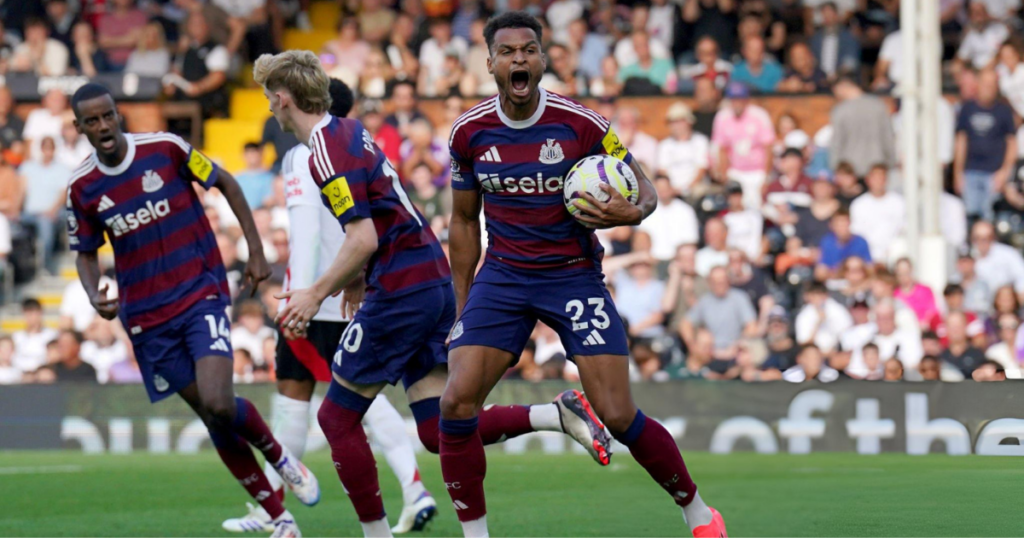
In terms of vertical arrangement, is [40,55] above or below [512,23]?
above

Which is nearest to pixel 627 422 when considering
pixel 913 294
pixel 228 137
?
pixel 913 294

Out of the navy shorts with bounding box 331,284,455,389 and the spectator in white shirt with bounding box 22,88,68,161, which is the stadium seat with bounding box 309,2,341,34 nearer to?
the spectator in white shirt with bounding box 22,88,68,161

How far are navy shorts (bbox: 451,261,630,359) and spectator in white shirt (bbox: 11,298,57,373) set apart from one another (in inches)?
426

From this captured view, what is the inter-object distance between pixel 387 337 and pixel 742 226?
9322 mm

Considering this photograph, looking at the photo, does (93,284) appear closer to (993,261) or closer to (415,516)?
(415,516)

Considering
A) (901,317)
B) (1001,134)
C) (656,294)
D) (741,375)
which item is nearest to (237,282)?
(656,294)

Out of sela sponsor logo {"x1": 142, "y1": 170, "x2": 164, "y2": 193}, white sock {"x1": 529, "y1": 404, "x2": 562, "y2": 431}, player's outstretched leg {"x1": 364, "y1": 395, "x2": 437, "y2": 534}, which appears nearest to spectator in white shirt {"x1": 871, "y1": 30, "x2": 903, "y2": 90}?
player's outstretched leg {"x1": 364, "y1": 395, "x2": 437, "y2": 534}

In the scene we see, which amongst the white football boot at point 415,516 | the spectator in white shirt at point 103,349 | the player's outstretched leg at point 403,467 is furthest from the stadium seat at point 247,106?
the white football boot at point 415,516

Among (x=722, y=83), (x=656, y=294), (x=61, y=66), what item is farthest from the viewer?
(x=61, y=66)

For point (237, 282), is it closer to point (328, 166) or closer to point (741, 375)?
point (741, 375)

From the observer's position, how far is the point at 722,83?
17.8 meters

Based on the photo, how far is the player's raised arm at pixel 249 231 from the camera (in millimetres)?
7957

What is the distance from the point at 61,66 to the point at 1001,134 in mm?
12100

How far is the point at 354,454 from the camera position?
6809 millimetres
